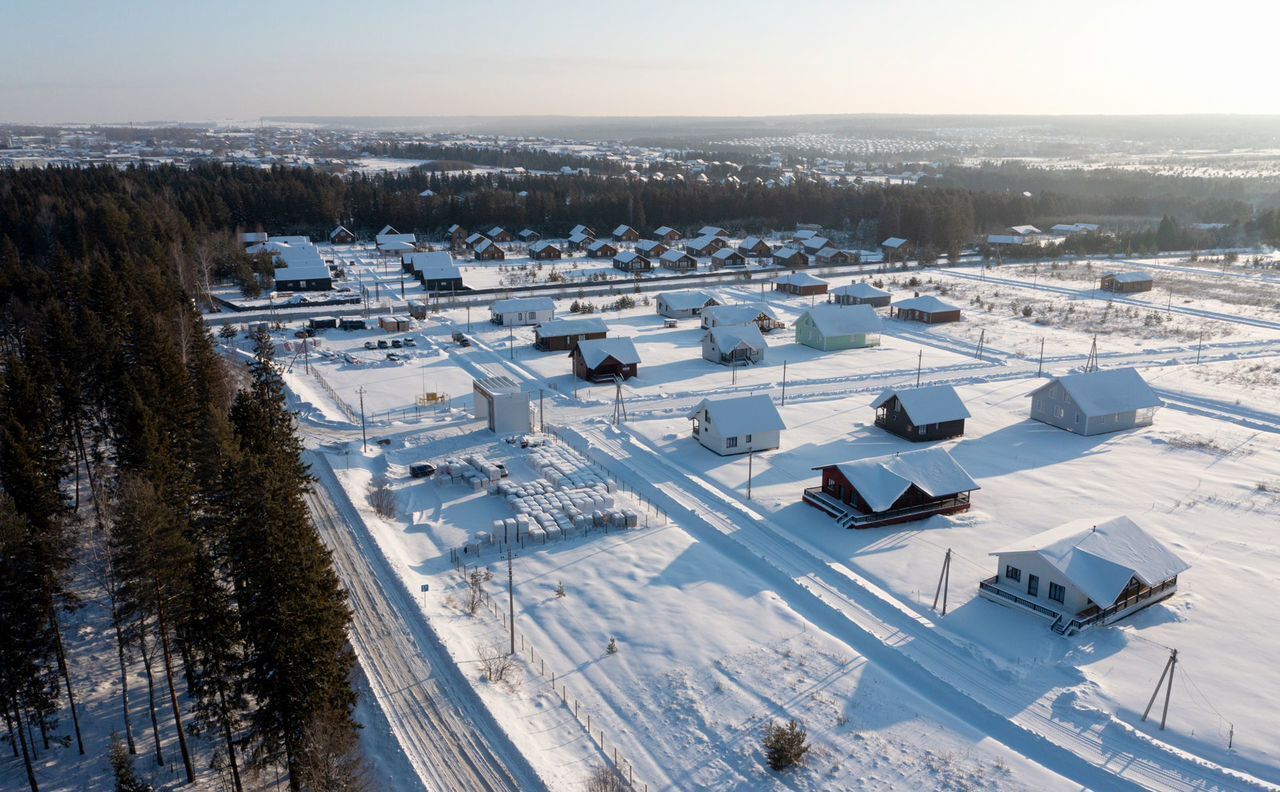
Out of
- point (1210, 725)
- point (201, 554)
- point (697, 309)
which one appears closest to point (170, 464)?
point (201, 554)

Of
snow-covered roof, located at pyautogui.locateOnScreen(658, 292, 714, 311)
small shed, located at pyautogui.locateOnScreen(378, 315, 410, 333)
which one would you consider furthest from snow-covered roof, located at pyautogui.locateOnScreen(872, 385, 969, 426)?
small shed, located at pyautogui.locateOnScreen(378, 315, 410, 333)

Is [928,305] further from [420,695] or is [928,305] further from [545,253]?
[420,695]

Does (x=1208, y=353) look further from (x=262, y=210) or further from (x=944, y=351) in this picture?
(x=262, y=210)

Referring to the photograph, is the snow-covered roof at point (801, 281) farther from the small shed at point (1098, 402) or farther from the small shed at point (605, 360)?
the small shed at point (1098, 402)

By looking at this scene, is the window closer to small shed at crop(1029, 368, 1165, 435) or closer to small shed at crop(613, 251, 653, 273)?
small shed at crop(1029, 368, 1165, 435)

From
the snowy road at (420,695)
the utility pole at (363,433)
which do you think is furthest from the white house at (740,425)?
the snowy road at (420,695)

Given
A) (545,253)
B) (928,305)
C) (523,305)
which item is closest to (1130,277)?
(928,305)
